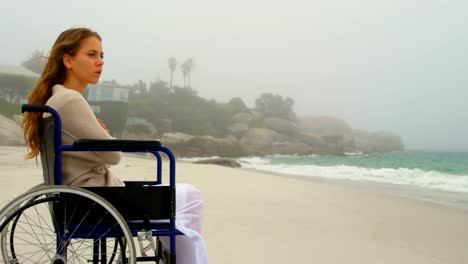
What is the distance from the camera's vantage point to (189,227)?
1529 mm

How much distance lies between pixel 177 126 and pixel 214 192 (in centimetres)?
4967

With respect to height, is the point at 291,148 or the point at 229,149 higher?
the point at 291,148

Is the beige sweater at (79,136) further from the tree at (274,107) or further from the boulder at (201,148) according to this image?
the tree at (274,107)

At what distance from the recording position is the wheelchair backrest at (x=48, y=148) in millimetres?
1348

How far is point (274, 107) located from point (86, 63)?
59.1 metres

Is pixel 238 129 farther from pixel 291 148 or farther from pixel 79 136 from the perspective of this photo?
pixel 79 136

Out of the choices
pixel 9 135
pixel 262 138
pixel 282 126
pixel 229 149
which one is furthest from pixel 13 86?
pixel 282 126

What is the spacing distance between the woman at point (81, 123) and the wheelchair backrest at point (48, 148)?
0.13 feet

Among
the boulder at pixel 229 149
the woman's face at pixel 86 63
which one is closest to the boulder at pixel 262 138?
the boulder at pixel 229 149

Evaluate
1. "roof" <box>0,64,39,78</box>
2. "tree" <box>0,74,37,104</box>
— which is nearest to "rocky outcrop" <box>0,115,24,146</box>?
"tree" <box>0,74,37,104</box>

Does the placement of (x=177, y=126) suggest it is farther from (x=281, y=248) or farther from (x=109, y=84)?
(x=281, y=248)

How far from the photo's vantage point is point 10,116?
29.5m

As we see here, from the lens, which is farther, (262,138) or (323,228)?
(262,138)

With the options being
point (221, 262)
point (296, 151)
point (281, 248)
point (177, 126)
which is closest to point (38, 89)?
point (221, 262)
